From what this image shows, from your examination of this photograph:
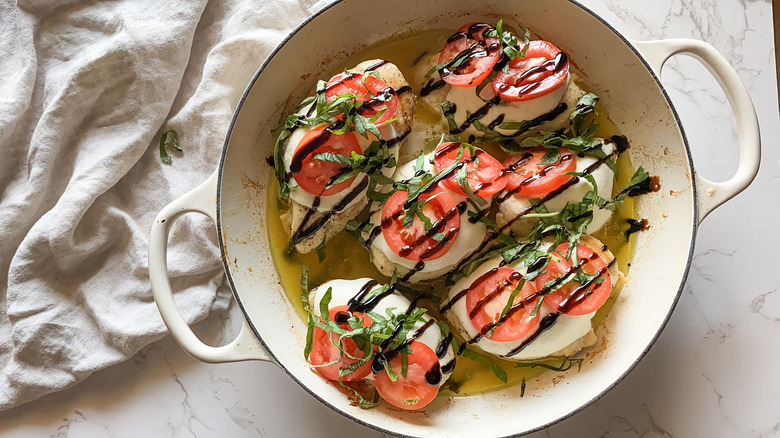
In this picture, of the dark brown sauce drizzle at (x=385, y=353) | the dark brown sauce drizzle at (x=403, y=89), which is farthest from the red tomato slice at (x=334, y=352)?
the dark brown sauce drizzle at (x=403, y=89)

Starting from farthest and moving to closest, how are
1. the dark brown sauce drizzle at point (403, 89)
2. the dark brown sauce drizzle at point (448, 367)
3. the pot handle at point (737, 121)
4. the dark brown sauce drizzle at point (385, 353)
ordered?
the dark brown sauce drizzle at point (403, 89), the dark brown sauce drizzle at point (448, 367), the dark brown sauce drizzle at point (385, 353), the pot handle at point (737, 121)

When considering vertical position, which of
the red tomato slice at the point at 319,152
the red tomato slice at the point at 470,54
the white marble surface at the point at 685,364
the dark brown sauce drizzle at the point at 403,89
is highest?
the red tomato slice at the point at 470,54

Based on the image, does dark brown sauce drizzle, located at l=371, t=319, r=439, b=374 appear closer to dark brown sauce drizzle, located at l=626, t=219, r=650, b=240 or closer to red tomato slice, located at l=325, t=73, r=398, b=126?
red tomato slice, located at l=325, t=73, r=398, b=126

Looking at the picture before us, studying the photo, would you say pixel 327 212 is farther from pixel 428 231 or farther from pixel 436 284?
pixel 436 284

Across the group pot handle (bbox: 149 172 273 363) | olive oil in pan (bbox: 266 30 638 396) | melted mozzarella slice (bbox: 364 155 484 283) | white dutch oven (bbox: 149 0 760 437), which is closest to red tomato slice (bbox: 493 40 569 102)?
white dutch oven (bbox: 149 0 760 437)

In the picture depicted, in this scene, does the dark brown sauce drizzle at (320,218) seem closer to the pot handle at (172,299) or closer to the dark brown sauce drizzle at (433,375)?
the pot handle at (172,299)

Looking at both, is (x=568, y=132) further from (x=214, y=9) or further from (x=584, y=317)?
(x=214, y=9)
